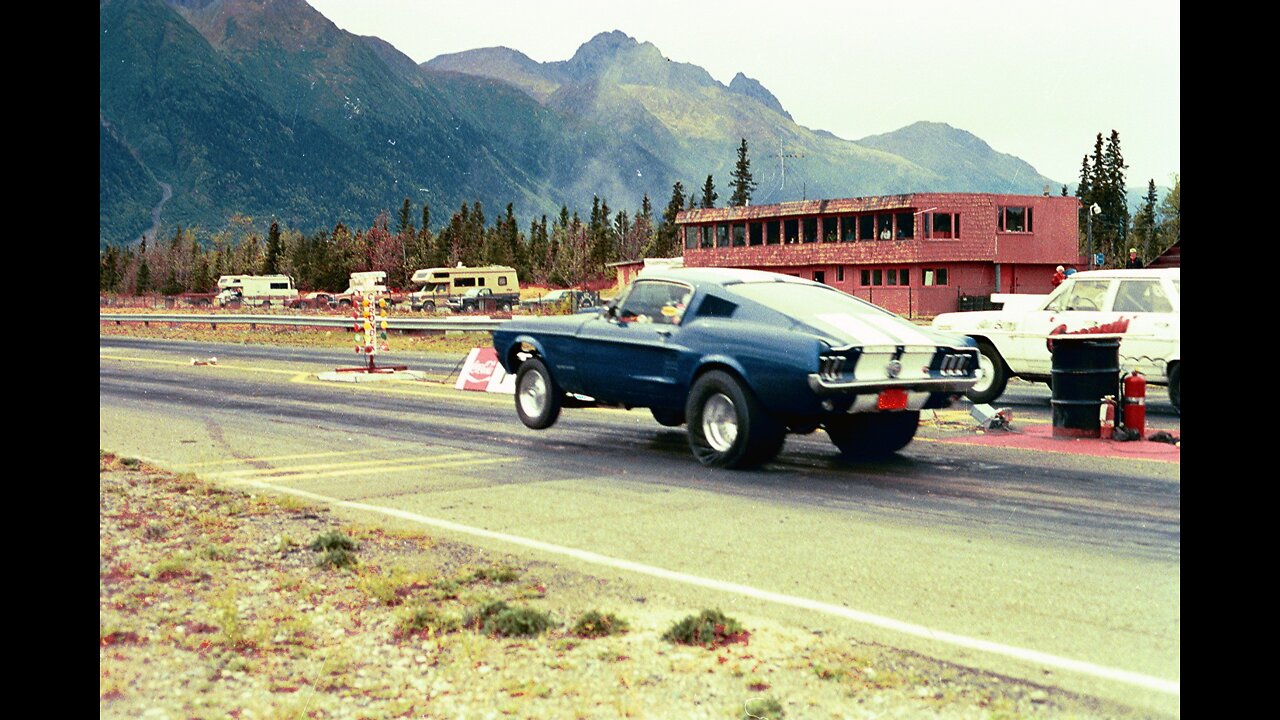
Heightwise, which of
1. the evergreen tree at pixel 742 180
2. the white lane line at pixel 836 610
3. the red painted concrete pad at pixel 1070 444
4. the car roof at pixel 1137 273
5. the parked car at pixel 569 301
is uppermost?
the evergreen tree at pixel 742 180

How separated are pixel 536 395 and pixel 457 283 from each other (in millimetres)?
78483

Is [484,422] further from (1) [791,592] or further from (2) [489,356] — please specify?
(1) [791,592]

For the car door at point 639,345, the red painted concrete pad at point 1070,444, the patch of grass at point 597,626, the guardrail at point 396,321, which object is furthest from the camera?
the guardrail at point 396,321

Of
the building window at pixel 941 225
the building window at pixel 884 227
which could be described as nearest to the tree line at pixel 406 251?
the building window at pixel 884 227

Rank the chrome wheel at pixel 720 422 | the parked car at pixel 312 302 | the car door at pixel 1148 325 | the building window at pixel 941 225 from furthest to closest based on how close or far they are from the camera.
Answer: the parked car at pixel 312 302 → the building window at pixel 941 225 → the car door at pixel 1148 325 → the chrome wheel at pixel 720 422

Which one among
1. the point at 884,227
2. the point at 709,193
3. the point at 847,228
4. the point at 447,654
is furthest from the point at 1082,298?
the point at 709,193

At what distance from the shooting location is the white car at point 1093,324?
47.7 feet

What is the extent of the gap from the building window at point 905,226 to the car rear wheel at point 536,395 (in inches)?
2166

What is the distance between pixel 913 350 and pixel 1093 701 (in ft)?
19.3

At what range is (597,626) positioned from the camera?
5320 millimetres

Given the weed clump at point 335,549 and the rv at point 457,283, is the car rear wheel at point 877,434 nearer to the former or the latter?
the weed clump at point 335,549

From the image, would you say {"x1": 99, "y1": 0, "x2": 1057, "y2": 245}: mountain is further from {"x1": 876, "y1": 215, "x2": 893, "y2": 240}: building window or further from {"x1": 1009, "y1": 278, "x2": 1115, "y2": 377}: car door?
{"x1": 876, "y1": 215, "x2": 893, "y2": 240}: building window

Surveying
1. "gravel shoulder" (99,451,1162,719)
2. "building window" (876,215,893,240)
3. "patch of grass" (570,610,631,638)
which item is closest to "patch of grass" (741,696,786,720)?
"gravel shoulder" (99,451,1162,719)
